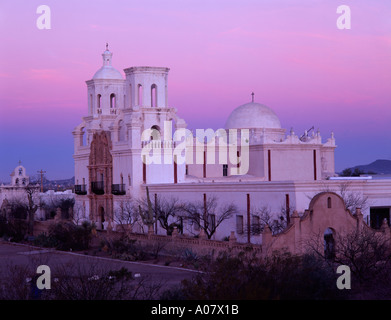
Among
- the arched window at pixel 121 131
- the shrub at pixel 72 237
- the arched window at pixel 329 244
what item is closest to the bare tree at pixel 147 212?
the shrub at pixel 72 237

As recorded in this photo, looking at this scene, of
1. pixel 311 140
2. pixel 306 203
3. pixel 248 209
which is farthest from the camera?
pixel 311 140

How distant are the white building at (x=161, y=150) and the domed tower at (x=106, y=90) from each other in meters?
0.06

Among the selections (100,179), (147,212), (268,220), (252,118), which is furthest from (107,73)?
(268,220)

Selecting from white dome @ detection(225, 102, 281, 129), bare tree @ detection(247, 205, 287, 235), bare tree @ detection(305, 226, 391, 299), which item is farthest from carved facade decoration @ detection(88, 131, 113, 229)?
bare tree @ detection(305, 226, 391, 299)

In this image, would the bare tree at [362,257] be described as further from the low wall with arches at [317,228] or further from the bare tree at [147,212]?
the bare tree at [147,212]

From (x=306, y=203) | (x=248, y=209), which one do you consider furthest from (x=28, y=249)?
(x=306, y=203)

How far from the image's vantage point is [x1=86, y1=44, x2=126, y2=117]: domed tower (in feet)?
156

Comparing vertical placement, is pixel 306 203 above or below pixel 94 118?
below

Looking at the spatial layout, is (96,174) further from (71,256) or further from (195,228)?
(71,256)

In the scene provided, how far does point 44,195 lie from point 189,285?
145ft

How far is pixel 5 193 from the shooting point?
2514 inches

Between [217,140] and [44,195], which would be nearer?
[217,140]

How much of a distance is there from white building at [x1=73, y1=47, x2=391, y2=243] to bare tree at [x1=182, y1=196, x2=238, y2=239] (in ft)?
1.64

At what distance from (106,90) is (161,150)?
716 centimetres
